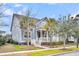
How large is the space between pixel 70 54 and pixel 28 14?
0.60m

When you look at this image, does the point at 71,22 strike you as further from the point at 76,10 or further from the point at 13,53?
the point at 13,53

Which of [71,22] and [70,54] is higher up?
[71,22]

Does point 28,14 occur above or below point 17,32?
above

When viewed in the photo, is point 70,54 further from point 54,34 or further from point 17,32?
point 17,32

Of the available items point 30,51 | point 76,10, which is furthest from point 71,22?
point 30,51

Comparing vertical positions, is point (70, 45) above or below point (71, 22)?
below

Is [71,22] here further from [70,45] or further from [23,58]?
[23,58]

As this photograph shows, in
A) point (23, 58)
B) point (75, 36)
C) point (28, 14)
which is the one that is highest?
point (28, 14)

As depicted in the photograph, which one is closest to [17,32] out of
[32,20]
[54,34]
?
[32,20]

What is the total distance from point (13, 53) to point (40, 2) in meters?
0.59

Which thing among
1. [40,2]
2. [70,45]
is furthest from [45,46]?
[40,2]

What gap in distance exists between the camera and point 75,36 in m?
3.02

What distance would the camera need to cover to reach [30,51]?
119 inches

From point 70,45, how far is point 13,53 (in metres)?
0.60
